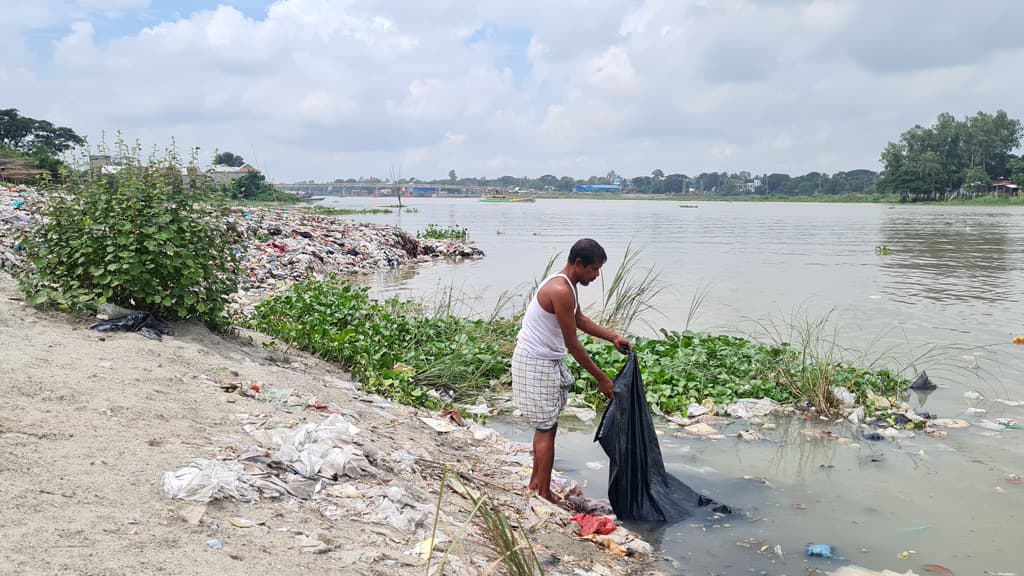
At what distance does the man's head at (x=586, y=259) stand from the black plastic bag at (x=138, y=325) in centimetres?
318

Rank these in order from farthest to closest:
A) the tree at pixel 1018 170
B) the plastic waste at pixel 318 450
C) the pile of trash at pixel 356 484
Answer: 1. the tree at pixel 1018 170
2. the plastic waste at pixel 318 450
3. the pile of trash at pixel 356 484

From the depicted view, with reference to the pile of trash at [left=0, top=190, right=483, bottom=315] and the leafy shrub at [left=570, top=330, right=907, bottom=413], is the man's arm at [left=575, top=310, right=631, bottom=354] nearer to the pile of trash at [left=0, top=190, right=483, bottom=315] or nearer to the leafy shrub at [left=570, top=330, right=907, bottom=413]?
the leafy shrub at [left=570, top=330, right=907, bottom=413]

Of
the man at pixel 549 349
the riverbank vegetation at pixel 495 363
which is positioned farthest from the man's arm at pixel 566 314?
the riverbank vegetation at pixel 495 363

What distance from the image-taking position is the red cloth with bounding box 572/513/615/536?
4078 mm

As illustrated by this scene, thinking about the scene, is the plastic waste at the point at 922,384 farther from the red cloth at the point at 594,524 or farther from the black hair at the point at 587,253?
the black hair at the point at 587,253

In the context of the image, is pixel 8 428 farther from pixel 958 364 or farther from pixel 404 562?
pixel 958 364

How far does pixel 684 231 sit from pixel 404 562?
35267mm

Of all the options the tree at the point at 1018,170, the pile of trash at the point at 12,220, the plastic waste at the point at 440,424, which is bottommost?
the plastic waste at the point at 440,424

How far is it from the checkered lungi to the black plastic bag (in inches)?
111

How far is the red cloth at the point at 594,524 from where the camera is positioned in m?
4.08

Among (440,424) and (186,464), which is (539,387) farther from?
(186,464)

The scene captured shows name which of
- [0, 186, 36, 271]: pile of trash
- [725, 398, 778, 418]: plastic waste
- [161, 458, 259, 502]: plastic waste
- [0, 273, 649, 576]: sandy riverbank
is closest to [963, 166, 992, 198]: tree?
[725, 398, 778, 418]: plastic waste

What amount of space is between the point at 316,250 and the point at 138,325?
11.8 meters

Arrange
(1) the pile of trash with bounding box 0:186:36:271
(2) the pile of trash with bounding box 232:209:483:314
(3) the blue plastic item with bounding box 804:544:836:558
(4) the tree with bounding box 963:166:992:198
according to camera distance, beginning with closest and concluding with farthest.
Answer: (3) the blue plastic item with bounding box 804:544:836:558 → (1) the pile of trash with bounding box 0:186:36:271 → (2) the pile of trash with bounding box 232:209:483:314 → (4) the tree with bounding box 963:166:992:198
